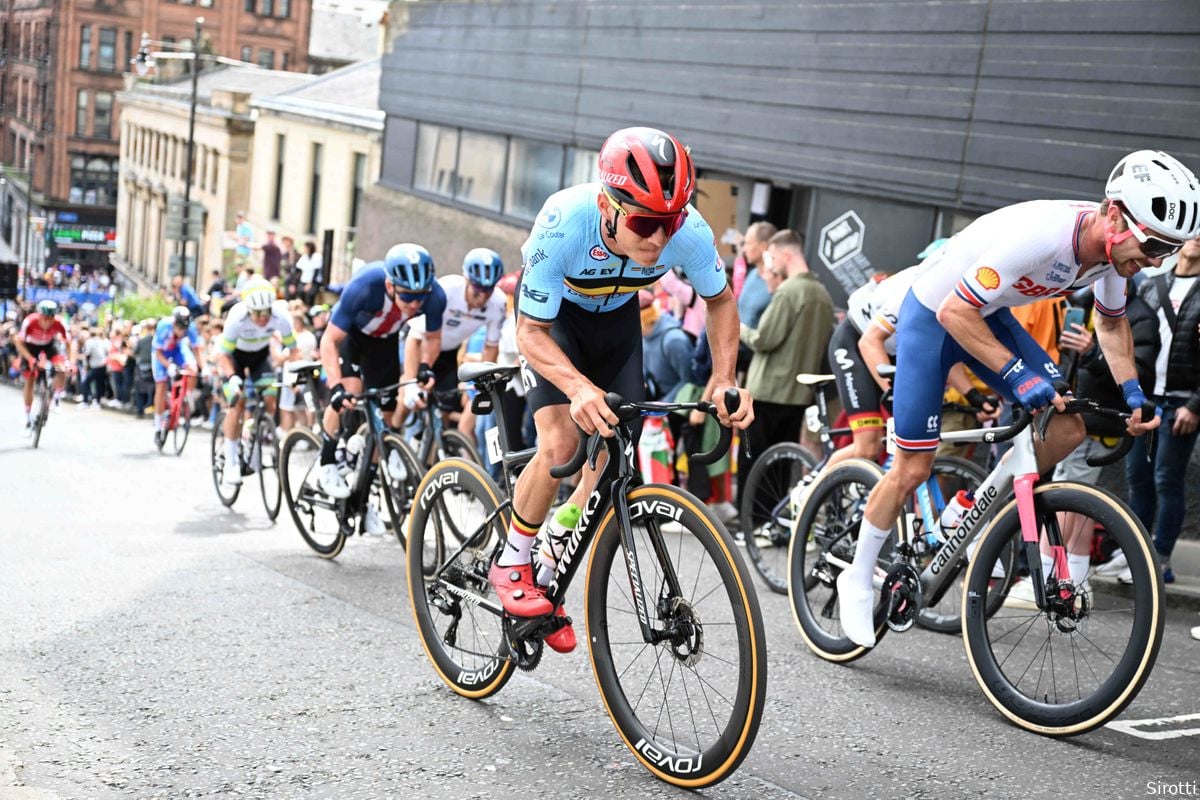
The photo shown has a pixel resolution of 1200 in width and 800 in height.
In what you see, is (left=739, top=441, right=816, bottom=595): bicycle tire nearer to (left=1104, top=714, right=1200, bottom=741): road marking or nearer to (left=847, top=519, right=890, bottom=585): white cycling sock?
(left=847, top=519, right=890, bottom=585): white cycling sock

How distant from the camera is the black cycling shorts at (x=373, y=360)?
910 centimetres

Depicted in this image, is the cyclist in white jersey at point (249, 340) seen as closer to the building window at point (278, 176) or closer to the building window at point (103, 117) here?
the building window at point (278, 176)

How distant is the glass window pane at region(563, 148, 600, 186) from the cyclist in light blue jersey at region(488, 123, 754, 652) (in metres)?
15.6

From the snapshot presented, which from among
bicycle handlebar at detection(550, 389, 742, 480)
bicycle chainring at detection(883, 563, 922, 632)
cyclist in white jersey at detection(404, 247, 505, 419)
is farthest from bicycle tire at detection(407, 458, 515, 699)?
cyclist in white jersey at detection(404, 247, 505, 419)

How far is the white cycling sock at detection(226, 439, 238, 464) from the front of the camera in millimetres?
11180

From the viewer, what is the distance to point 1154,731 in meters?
5.25

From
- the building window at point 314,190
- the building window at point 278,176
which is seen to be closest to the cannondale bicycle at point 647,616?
the building window at point 314,190

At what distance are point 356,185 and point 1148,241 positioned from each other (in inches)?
1427

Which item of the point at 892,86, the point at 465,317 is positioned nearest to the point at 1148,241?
the point at 465,317

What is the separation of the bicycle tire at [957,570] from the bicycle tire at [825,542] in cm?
36

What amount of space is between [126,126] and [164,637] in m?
74.4

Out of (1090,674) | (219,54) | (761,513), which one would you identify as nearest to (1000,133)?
(761,513)

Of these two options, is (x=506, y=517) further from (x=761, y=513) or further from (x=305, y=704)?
(x=761, y=513)

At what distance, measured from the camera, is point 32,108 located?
96.5 m
